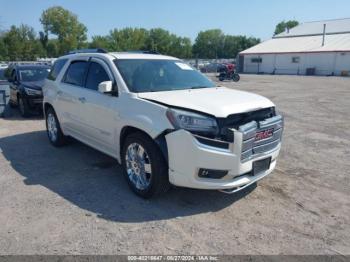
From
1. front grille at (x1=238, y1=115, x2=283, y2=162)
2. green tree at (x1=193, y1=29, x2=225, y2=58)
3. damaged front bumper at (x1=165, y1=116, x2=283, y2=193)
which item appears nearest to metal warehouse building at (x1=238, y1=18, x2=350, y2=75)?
front grille at (x1=238, y1=115, x2=283, y2=162)

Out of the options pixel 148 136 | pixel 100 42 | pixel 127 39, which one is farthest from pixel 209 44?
pixel 148 136

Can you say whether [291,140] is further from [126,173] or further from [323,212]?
[126,173]

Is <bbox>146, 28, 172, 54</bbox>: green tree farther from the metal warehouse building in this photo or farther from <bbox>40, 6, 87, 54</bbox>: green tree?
the metal warehouse building

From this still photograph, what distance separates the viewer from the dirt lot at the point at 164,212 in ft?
11.0

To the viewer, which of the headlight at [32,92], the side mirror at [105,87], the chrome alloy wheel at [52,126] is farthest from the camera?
the headlight at [32,92]

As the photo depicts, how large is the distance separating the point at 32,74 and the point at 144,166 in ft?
28.7

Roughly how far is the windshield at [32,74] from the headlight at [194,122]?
883 centimetres

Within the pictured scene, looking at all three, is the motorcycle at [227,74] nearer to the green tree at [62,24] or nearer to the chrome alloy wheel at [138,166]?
the chrome alloy wheel at [138,166]

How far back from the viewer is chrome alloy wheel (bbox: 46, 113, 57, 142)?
22.3 feet

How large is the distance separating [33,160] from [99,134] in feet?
5.62

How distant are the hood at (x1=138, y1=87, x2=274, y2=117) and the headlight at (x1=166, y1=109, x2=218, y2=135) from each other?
0.08 m

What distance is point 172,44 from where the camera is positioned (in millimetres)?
93312

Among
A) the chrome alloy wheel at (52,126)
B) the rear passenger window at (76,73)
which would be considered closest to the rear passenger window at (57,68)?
the rear passenger window at (76,73)

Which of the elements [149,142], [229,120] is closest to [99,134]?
[149,142]
